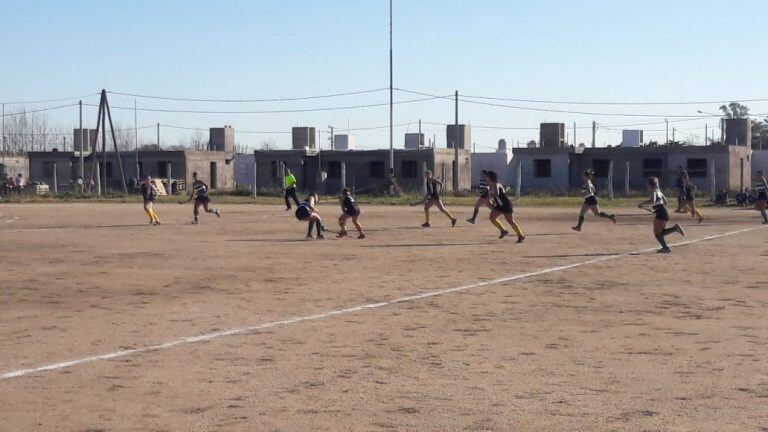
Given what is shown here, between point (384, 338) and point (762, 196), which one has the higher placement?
point (762, 196)

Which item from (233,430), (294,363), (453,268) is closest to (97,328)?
(294,363)

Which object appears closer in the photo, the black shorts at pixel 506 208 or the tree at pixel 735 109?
the black shorts at pixel 506 208

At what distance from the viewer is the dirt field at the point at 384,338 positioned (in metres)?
7.95

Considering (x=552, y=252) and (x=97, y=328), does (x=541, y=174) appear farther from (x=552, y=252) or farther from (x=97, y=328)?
(x=97, y=328)

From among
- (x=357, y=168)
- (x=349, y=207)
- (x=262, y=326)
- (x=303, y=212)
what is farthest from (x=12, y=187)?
(x=262, y=326)

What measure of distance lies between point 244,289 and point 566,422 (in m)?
8.78

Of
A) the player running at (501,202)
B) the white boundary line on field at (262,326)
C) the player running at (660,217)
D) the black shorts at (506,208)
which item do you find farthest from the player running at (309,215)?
the player running at (660,217)

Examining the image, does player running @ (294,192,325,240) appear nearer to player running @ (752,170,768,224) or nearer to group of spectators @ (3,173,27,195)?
player running @ (752,170,768,224)

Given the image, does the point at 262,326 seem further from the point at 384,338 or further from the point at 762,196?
the point at 762,196

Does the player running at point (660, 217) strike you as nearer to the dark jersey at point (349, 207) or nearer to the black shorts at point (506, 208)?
the black shorts at point (506, 208)

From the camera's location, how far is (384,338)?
1134cm

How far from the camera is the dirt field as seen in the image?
795 centimetres

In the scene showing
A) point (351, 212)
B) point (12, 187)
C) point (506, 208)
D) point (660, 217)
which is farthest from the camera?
point (12, 187)

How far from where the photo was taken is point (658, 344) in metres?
10.9
